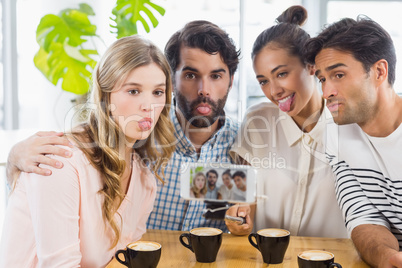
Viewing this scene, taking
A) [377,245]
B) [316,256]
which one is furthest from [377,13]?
[316,256]

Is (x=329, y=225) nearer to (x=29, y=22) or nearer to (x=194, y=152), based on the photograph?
(x=194, y=152)

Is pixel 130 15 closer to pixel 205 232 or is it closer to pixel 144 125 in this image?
pixel 144 125

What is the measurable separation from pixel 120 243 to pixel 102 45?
1.16 m

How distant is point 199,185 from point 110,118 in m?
0.28

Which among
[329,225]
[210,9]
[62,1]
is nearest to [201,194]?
[329,225]

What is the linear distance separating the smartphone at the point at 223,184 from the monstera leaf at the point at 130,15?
87cm

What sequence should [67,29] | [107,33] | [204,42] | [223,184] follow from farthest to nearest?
[107,33]
[67,29]
[204,42]
[223,184]

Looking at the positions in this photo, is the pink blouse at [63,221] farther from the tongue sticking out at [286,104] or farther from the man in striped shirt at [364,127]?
the man in striped shirt at [364,127]

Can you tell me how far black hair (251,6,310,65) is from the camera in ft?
3.85

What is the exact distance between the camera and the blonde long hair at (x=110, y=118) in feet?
3.42

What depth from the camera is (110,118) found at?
107 cm

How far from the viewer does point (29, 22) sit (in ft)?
8.66

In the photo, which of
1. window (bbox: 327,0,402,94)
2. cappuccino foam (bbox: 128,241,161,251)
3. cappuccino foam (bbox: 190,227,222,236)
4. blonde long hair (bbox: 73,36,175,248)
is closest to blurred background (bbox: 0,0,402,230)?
window (bbox: 327,0,402,94)

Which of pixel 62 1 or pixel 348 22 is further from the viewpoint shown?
pixel 62 1
